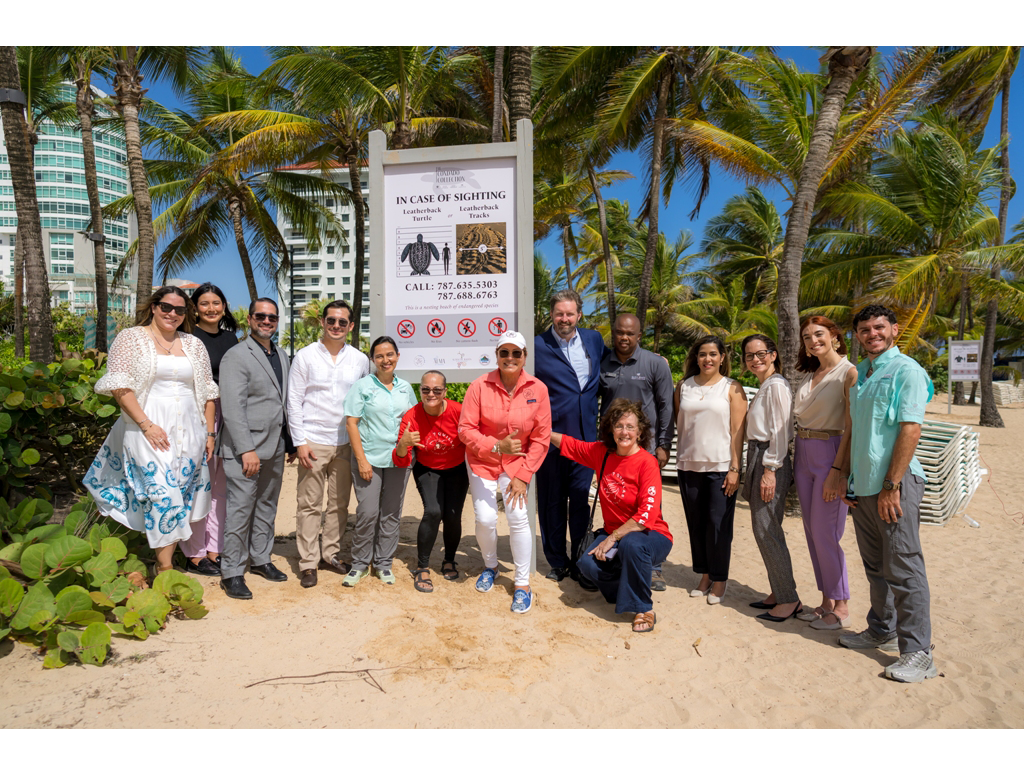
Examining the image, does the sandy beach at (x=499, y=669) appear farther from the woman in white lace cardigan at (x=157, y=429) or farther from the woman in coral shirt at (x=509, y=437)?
the woman in white lace cardigan at (x=157, y=429)

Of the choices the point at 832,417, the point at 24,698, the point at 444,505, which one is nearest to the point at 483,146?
the point at 444,505

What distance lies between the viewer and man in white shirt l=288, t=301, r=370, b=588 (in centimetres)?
429

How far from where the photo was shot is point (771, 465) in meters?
3.97

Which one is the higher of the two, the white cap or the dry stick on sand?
the white cap

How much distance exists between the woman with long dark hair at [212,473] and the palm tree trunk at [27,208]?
3.16m

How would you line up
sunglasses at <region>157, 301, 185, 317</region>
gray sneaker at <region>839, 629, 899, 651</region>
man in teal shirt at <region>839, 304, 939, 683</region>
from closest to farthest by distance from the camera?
man in teal shirt at <region>839, 304, 939, 683</region>, gray sneaker at <region>839, 629, 899, 651</region>, sunglasses at <region>157, 301, 185, 317</region>

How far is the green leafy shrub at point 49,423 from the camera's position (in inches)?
170

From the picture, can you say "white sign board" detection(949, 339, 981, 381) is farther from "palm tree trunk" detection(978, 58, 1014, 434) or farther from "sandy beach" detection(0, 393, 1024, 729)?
"sandy beach" detection(0, 393, 1024, 729)

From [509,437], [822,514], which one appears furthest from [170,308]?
[822,514]

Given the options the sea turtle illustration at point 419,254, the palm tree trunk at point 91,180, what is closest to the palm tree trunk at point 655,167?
the sea turtle illustration at point 419,254

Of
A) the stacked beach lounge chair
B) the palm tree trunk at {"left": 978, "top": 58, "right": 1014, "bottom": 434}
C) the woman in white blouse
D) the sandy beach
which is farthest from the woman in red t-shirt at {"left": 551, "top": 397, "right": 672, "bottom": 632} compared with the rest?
the palm tree trunk at {"left": 978, "top": 58, "right": 1014, "bottom": 434}

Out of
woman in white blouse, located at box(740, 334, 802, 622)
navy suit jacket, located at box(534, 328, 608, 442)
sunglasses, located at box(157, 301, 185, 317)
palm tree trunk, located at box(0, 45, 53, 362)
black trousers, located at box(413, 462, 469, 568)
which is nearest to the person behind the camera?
sunglasses, located at box(157, 301, 185, 317)

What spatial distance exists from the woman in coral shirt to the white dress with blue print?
5.99 feet

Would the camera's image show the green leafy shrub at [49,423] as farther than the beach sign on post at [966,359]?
No
